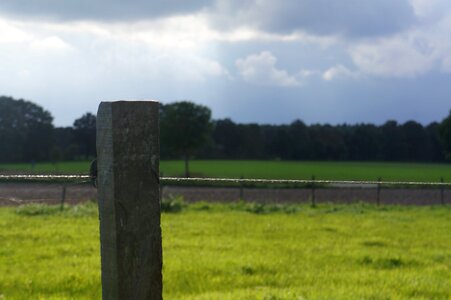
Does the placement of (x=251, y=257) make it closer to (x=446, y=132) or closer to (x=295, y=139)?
(x=446, y=132)

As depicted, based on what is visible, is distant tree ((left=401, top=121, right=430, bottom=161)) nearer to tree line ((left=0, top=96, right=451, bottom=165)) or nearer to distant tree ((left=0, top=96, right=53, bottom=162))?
tree line ((left=0, top=96, right=451, bottom=165))

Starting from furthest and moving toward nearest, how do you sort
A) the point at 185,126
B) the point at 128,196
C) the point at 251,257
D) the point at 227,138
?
the point at 227,138 → the point at 185,126 → the point at 251,257 → the point at 128,196

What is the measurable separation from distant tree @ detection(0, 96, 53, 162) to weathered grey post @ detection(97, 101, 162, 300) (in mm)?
18318

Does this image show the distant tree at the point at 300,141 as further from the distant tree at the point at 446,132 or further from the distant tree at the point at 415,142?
Answer: the distant tree at the point at 446,132

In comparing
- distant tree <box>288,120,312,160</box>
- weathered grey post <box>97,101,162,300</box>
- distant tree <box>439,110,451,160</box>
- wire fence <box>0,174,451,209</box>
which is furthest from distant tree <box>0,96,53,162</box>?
distant tree <box>288,120,312,160</box>

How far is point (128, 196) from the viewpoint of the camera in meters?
3.04

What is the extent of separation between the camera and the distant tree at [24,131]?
2377cm

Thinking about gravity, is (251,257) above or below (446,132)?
below

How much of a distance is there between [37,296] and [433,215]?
16.7 meters

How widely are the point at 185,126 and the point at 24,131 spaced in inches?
1033

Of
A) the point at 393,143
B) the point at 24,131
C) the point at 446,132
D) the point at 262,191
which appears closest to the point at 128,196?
the point at 24,131

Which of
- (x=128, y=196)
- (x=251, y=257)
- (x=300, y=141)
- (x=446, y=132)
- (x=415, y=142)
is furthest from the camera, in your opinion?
(x=300, y=141)

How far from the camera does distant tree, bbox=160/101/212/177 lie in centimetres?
5478

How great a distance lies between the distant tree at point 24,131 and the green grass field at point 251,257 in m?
5.34
